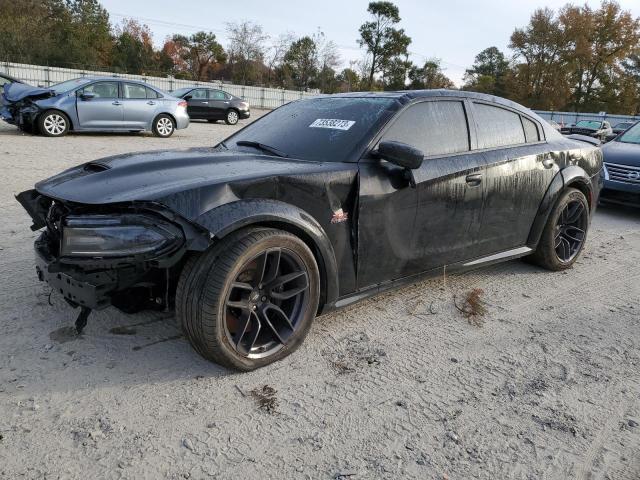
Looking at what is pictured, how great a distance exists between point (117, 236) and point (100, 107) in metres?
11.2

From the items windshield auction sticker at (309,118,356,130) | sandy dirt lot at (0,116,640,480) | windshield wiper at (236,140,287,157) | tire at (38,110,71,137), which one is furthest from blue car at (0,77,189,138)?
windshield auction sticker at (309,118,356,130)

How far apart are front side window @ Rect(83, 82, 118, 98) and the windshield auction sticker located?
1034 centimetres

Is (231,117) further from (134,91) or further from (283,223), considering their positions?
(283,223)

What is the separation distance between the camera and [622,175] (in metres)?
7.84

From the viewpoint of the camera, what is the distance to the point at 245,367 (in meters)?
2.75

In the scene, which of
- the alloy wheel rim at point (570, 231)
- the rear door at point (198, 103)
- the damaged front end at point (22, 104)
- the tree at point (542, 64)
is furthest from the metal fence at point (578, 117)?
the alloy wheel rim at point (570, 231)

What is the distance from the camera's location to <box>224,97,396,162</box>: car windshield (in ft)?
10.8

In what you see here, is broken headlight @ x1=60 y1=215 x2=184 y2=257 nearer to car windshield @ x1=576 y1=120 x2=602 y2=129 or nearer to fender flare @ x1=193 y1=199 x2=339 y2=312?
fender flare @ x1=193 y1=199 x2=339 y2=312

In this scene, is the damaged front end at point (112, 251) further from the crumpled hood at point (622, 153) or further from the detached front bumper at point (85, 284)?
the crumpled hood at point (622, 153)

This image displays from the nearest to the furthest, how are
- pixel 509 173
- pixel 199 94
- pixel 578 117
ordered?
pixel 509 173, pixel 199 94, pixel 578 117

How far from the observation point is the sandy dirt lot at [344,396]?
2.16m

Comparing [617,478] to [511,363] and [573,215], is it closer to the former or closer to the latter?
[511,363]

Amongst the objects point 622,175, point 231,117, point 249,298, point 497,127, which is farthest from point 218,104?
point 249,298

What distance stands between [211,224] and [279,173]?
55 cm
